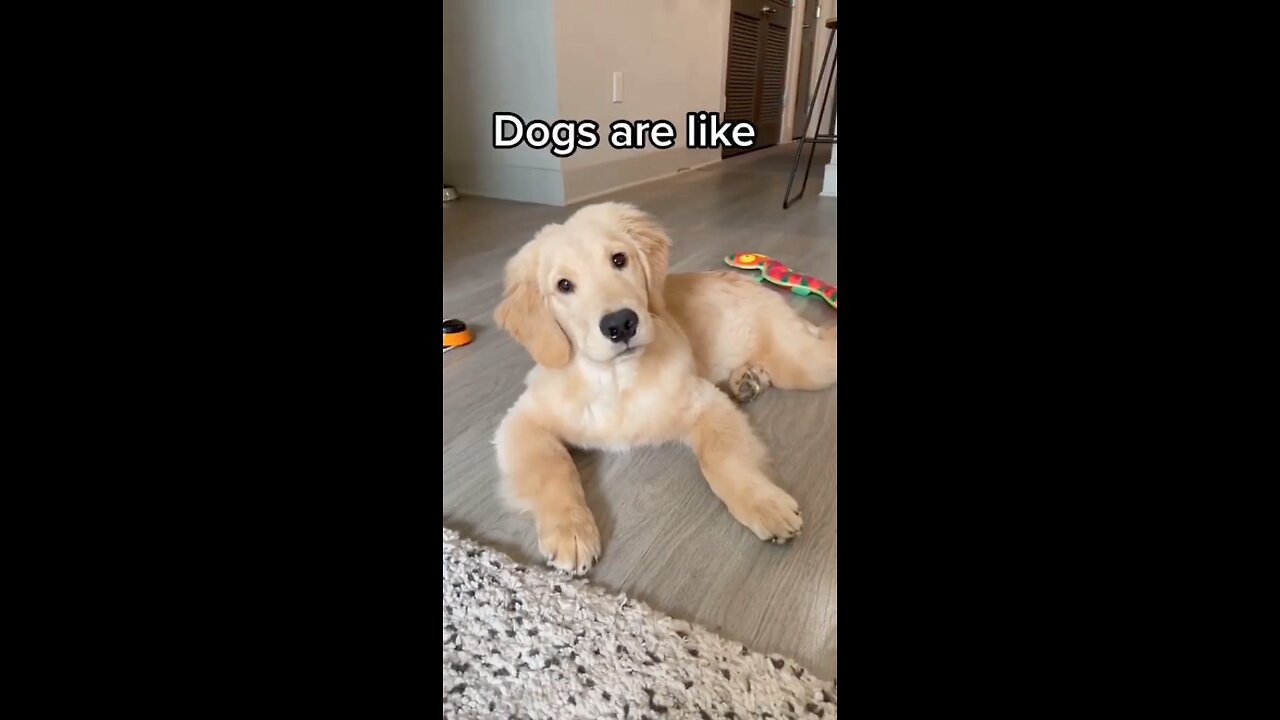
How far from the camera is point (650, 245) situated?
1082 mm

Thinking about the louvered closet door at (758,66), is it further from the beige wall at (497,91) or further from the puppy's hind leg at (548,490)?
the puppy's hind leg at (548,490)

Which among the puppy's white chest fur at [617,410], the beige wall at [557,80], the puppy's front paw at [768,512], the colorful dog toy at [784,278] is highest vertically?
the beige wall at [557,80]

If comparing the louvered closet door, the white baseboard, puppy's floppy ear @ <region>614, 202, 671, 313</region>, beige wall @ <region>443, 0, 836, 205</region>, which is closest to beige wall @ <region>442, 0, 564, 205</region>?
beige wall @ <region>443, 0, 836, 205</region>

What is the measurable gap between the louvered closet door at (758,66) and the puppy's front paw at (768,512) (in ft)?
15.0

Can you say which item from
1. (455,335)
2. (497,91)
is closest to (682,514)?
(455,335)

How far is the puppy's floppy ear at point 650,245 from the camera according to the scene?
1.07 metres

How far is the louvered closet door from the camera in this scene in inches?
196

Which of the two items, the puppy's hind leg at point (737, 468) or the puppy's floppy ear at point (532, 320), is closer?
the puppy's hind leg at point (737, 468)

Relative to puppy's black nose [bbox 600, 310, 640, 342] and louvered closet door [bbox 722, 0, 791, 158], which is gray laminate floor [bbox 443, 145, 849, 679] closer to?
puppy's black nose [bbox 600, 310, 640, 342]

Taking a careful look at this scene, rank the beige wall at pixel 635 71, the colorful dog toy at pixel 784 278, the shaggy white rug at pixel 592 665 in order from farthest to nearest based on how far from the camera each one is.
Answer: the beige wall at pixel 635 71 < the colorful dog toy at pixel 784 278 < the shaggy white rug at pixel 592 665

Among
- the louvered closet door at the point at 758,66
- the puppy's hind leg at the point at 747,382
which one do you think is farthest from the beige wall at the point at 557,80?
the puppy's hind leg at the point at 747,382
